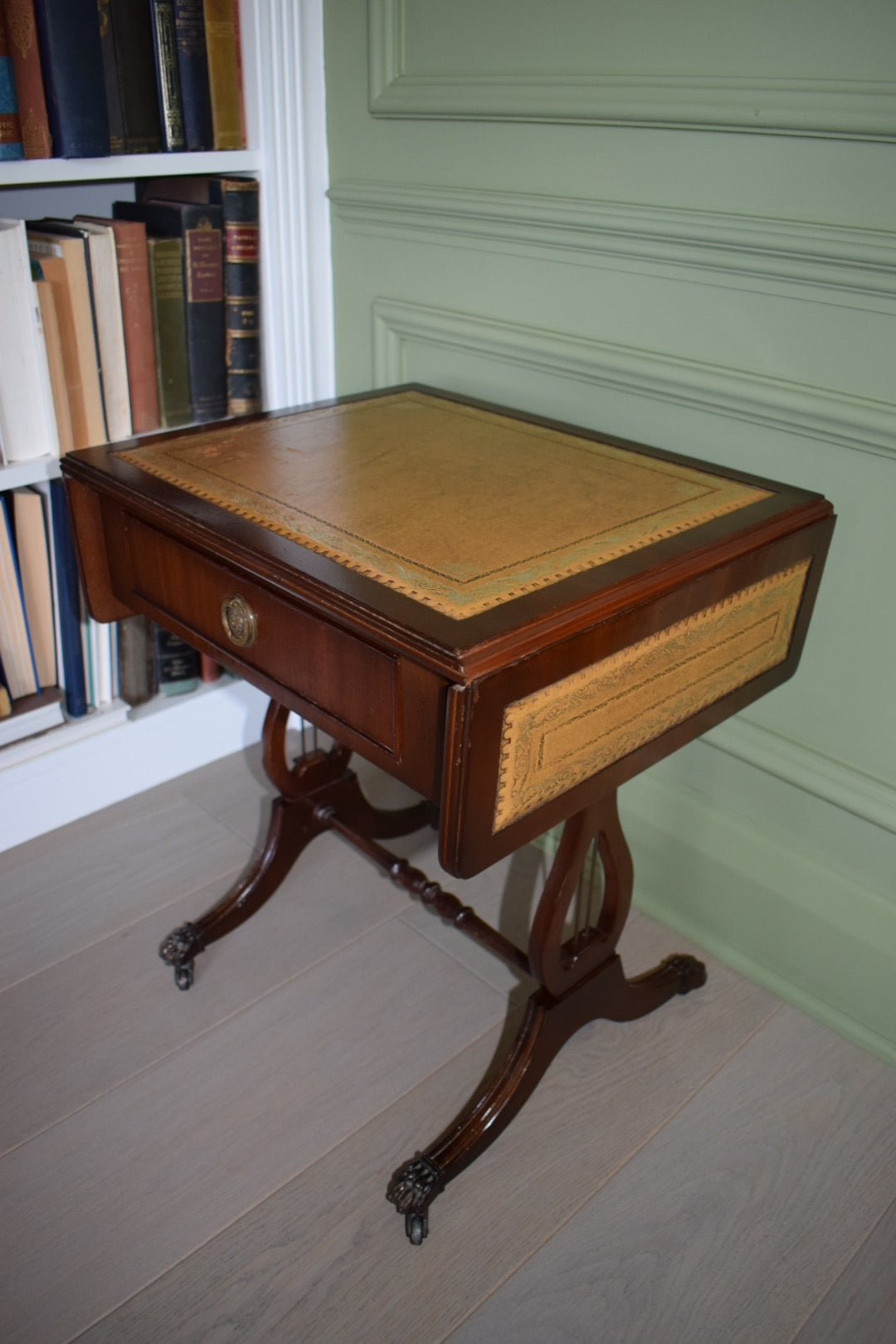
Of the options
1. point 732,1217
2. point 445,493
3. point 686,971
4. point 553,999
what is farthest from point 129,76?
point 732,1217

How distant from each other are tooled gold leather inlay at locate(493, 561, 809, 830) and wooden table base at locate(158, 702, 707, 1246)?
0.18 m

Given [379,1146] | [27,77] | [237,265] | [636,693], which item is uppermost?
[27,77]

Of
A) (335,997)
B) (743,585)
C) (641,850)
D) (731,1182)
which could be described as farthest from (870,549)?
(335,997)

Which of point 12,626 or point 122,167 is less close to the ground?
point 122,167

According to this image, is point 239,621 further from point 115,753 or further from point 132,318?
point 115,753

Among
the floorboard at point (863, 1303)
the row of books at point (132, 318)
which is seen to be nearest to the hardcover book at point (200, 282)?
the row of books at point (132, 318)

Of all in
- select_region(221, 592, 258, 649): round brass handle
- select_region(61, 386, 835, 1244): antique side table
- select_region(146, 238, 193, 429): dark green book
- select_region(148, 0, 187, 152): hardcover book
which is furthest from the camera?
select_region(146, 238, 193, 429): dark green book

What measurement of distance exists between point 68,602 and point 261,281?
593 mm

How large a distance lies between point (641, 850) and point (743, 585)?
67cm

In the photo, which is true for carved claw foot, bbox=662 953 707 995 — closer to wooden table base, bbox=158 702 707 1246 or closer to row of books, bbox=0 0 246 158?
wooden table base, bbox=158 702 707 1246

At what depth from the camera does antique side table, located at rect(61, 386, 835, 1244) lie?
33.9 inches

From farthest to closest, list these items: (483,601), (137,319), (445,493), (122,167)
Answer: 1. (137,319)
2. (122,167)
3. (445,493)
4. (483,601)

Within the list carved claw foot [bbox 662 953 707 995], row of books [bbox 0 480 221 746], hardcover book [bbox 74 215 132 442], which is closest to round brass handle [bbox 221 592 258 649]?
row of books [bbox 0 480 221 746]

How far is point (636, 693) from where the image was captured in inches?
38.1
